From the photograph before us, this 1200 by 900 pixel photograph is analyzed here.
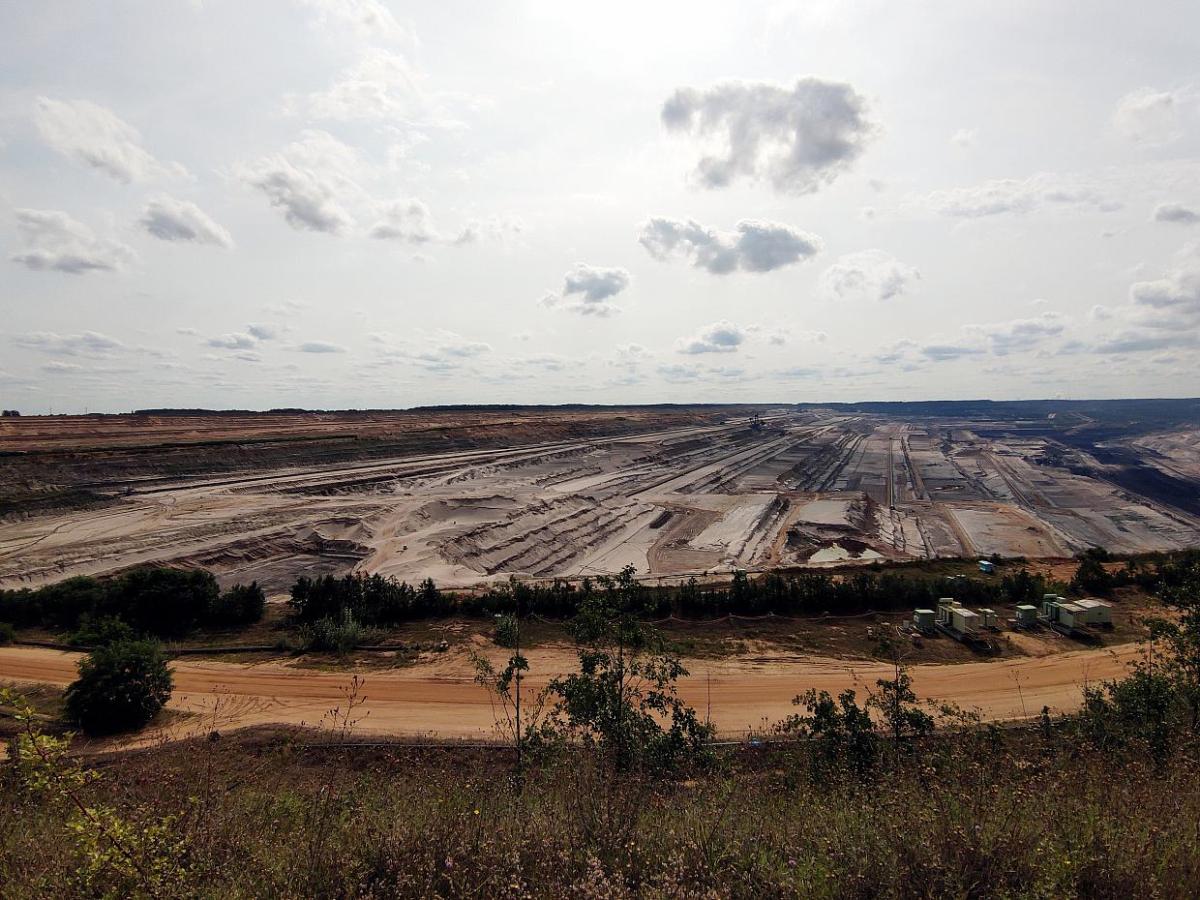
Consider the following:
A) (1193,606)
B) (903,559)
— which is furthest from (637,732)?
(903,559)

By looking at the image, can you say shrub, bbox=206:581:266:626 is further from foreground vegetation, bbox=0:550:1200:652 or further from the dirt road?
the dirt road

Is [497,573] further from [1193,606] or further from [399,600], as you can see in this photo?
[1193,606]

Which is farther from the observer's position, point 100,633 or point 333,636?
point 333,636

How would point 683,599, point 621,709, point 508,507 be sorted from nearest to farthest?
point 621,709 < point 683,599 < point 508,507

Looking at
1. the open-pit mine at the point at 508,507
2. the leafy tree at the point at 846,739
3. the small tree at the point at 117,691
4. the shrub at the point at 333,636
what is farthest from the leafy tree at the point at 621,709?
Result: the open-pit mine at the point at 508,507

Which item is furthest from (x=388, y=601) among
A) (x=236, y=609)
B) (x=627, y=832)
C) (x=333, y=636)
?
(x=627, y=832)

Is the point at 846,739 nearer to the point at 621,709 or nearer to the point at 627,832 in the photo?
the point at 621,709

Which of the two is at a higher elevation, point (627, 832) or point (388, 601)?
point (627, 832)
